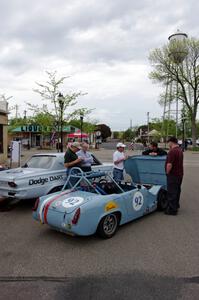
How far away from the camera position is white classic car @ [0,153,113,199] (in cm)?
575

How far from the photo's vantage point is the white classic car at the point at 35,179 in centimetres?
575

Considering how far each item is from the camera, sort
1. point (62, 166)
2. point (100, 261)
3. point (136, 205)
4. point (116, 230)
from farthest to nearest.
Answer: point (62, 166)
point (136, 205)
point (116, 230)
point (100, 261)

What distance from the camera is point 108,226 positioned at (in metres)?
4.44

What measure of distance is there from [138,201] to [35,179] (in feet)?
8.33

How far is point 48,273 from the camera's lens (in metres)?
3.28

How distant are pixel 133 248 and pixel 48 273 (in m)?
1.43

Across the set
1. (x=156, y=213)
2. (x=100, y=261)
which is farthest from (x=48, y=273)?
(x=156, y=213)

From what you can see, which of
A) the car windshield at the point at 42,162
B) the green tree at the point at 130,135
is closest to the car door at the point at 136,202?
the car windshield at the point at 42,162

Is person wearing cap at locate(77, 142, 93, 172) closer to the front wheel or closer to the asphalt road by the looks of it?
the asphalt road

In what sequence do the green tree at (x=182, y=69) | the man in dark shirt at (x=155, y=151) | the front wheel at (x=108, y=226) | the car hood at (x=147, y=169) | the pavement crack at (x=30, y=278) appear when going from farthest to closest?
the green tree at (x=182, y=69), the man in dark shirt at (x=155, y=151), the car hood at (x=147, y=169), the front wheel at (x=108, y=226), the pavement crack at (x=30, y=278)

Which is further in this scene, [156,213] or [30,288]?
[156,213]

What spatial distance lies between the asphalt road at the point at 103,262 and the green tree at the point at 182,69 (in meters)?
33.4

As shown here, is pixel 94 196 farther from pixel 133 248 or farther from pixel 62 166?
pixel 62 166

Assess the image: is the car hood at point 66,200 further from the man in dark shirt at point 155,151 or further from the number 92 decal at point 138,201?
the man in dark shirt at point 155,151
